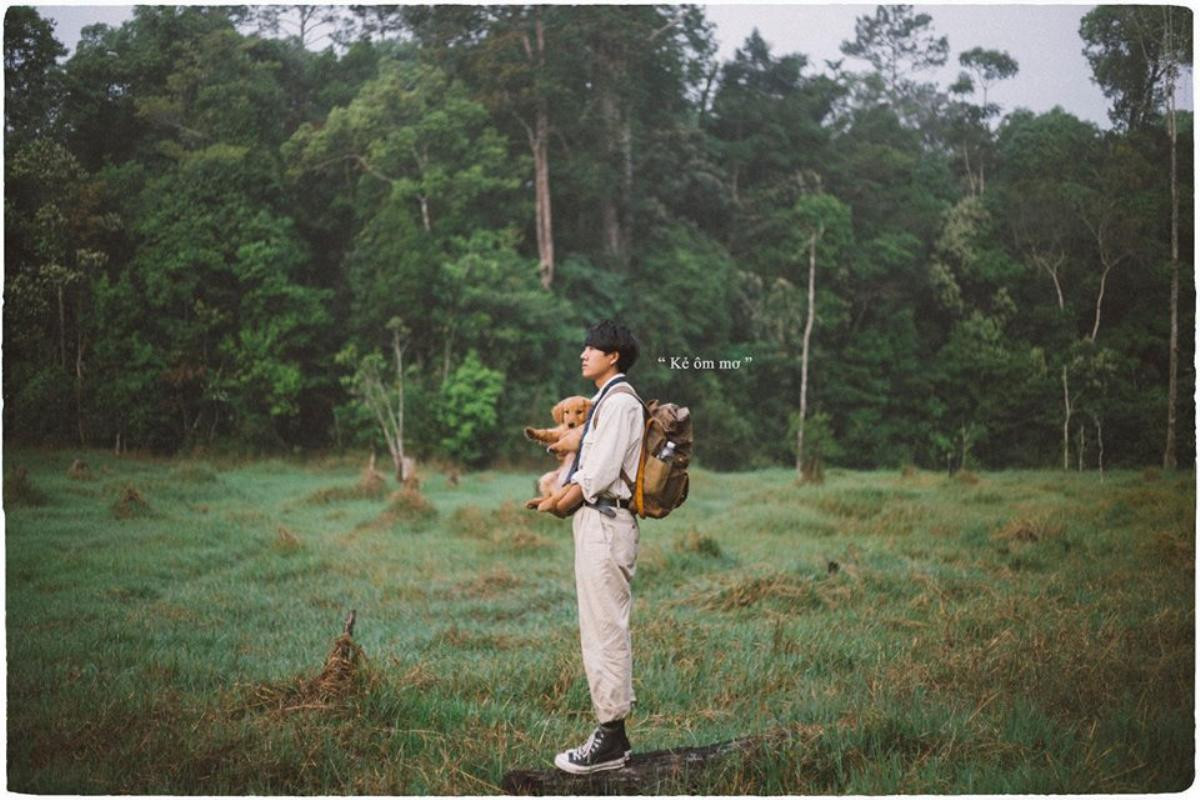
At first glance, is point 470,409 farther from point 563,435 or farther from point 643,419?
point 643,419

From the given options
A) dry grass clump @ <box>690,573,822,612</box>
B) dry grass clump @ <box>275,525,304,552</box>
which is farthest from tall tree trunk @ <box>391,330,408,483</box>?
dry grass clump @ <box>690,573,822,612</box>

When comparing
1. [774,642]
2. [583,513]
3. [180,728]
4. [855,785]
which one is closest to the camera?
[583,513]

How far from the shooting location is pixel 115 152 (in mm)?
7648

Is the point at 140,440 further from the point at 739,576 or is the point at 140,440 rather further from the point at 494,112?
the point at 739,576

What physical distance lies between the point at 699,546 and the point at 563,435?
4.20 metres

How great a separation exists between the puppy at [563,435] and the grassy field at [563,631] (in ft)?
4.23

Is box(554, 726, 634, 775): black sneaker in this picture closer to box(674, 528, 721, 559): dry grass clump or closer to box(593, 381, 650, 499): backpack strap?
box(593, 381, 650, 499): backpack strap

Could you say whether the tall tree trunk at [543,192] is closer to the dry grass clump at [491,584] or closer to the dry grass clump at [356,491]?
the dry grass clump at [356,491]

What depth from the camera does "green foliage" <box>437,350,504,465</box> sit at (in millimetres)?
9375

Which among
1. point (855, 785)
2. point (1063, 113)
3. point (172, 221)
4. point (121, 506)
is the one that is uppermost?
point (1063, 113)

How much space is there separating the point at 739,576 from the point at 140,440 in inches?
172

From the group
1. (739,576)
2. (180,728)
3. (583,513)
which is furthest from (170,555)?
(583,513)

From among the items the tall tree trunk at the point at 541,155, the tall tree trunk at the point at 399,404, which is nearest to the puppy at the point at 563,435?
the tall tree trunk at the point at 541,155

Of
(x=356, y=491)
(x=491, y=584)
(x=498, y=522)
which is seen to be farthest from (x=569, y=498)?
(x=356, y=491)
